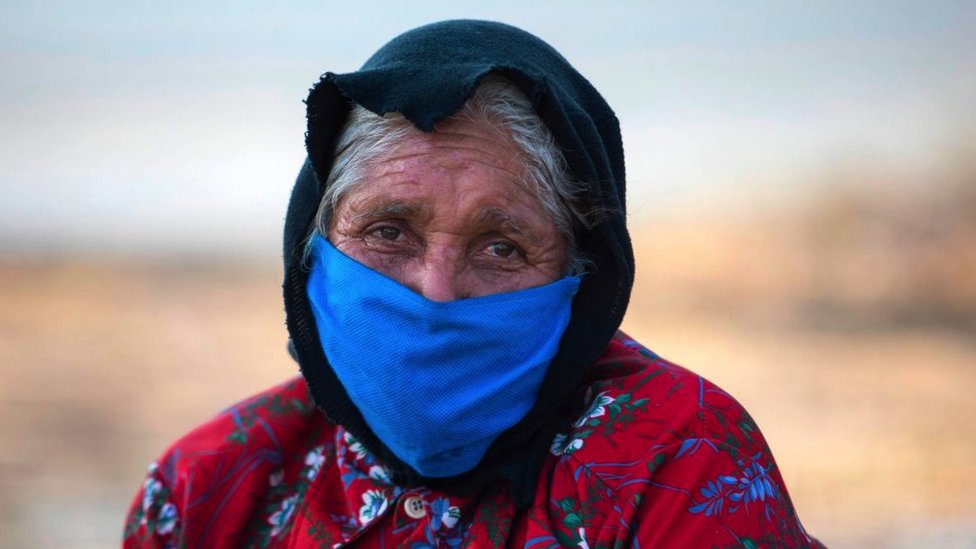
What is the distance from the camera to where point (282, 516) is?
93.7 inches

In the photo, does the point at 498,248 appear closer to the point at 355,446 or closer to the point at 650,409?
the point at 650,409

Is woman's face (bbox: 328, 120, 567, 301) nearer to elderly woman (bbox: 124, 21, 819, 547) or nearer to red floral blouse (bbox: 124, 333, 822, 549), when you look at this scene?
elderly woman (bbox: 124, 21, 819, 547)

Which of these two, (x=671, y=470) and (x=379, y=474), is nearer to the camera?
(x=671, y=470)

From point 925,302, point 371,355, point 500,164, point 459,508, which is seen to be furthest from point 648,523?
point 925,302

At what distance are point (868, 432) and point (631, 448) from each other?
351cm

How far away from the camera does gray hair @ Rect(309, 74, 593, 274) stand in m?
2.17

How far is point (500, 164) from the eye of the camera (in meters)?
2.15

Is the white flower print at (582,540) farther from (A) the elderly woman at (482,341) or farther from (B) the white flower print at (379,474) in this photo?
(B) the white flower print at (379,474)

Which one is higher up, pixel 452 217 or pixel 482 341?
pixel 452 217

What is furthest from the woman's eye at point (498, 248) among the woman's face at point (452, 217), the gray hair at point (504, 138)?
the gray hair at point (504, 138)

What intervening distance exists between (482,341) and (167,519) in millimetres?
859

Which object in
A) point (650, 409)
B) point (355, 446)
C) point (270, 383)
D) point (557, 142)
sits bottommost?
point (270, 383)

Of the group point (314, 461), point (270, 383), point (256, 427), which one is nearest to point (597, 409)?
point (314, 461)

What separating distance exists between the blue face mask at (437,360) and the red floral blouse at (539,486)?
0.40ft
